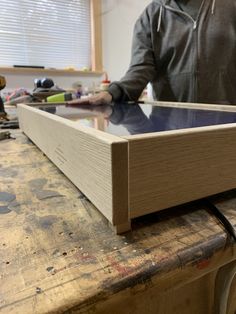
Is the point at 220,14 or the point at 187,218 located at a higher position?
the point at 220,14

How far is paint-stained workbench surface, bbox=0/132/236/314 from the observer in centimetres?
19

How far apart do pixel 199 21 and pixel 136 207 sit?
0.90 meters

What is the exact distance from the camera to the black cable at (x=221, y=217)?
0.87ft

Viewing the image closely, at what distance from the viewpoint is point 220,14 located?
89 cm

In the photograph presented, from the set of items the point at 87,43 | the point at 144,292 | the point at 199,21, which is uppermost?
the point at 87,43

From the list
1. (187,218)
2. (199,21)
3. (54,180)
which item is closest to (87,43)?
(199,21)

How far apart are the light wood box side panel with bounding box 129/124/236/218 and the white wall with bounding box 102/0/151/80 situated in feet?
7.55

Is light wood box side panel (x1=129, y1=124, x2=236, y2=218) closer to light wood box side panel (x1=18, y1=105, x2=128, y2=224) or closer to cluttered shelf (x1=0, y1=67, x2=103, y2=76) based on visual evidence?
light wood box side panel (x1=18, y1=105, x2=128, y2=224)

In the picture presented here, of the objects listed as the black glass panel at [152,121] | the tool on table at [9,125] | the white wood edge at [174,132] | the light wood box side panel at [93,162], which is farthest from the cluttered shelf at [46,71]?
the white wood edge at [174,132]

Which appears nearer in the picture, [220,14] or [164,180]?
[164,180]

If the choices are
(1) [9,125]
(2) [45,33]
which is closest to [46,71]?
(2) [45,33]

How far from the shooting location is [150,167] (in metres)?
0.24

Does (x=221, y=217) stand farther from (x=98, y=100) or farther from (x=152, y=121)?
(x=98, y=100)

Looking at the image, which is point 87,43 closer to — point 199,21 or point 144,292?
point 199,21
